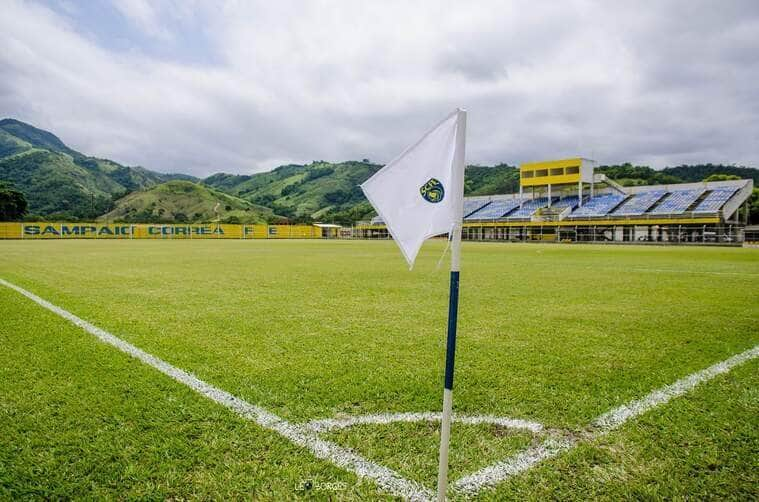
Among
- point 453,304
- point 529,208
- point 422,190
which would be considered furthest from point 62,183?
point 453,304

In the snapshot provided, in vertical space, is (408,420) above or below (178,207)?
below

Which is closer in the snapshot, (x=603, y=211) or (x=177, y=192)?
(x=603, y=211)

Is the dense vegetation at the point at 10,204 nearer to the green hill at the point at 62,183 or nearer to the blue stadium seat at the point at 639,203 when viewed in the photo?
the green hill at the point at 62,183

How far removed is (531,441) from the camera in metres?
2.65

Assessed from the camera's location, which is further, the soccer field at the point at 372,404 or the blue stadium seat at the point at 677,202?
the blue stadium seat at the point at 677,202

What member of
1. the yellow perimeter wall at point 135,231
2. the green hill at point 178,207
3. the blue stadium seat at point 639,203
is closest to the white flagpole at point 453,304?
the blue stadium seat at point 639,203

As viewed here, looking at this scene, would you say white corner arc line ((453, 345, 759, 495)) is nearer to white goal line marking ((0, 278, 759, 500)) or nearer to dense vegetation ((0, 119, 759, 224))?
white goal line marking ((0, 278, 759, 500))

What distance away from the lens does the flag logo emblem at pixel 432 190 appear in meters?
2.34

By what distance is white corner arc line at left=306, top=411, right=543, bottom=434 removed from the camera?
282 cm

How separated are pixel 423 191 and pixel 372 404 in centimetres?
166

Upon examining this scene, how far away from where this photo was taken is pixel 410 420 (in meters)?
2.96

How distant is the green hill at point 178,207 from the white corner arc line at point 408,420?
351ft

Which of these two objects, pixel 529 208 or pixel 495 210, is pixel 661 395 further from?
pixel 495 210

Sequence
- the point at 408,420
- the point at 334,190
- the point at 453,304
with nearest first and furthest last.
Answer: the point at 453,304 < the point at 408,420 < the point at 334,190
